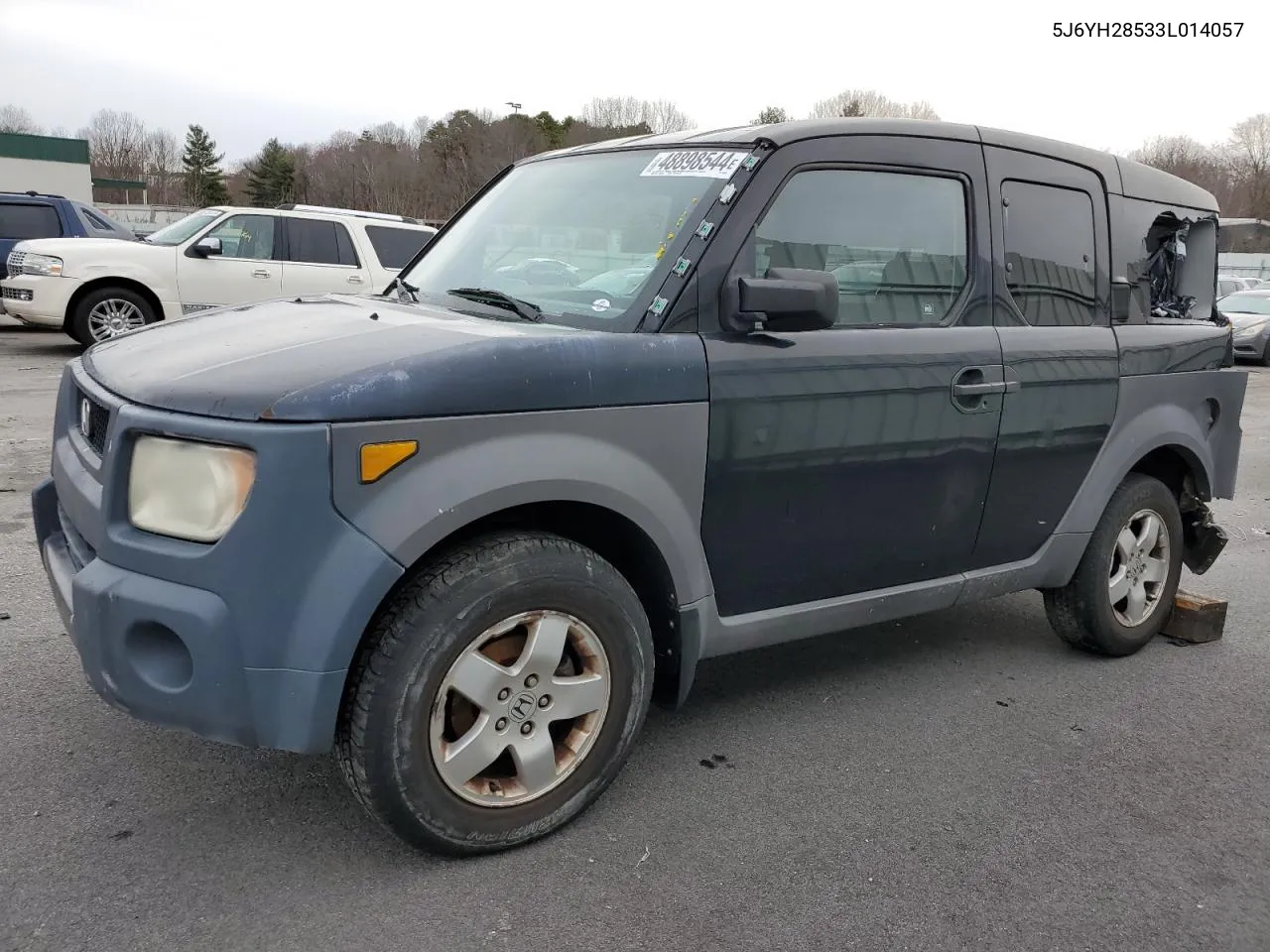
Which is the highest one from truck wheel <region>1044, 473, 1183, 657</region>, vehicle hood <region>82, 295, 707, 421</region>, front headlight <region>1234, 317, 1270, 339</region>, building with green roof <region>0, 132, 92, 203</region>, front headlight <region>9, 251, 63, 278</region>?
building with green roof <region>0, 132, 92, 203</region>

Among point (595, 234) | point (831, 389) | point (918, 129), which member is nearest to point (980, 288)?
point (918, 129)

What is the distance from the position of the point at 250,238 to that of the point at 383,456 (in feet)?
35.6

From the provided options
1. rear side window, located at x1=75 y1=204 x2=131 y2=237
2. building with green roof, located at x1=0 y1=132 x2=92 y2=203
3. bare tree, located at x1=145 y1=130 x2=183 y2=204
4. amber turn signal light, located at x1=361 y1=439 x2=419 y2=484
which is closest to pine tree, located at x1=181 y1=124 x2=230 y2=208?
bare tree, located at x1=145 y1=130 x2=183 y2=204

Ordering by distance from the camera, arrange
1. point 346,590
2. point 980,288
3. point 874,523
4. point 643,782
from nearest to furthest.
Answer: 1. point 346,590
2. point 643,782
3. point 874,523
4. point 980,288

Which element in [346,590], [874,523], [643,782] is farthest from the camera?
[874,523]

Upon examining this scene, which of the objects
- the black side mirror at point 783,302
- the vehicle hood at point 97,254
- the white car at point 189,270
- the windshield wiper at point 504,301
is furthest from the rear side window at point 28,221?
the black side mirror at point 783,302

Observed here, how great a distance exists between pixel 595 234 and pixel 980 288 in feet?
4.41

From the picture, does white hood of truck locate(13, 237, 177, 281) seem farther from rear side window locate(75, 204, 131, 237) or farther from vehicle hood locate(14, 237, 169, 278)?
rear side window locate(75, 204, 131, 237)

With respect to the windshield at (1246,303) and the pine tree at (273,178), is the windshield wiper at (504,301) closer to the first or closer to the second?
the windshield at (1246,303)

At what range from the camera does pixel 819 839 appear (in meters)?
2.93

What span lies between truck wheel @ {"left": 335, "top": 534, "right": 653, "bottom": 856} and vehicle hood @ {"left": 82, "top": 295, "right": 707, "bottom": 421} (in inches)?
15.6

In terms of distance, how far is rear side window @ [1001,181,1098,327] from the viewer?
3.83 m

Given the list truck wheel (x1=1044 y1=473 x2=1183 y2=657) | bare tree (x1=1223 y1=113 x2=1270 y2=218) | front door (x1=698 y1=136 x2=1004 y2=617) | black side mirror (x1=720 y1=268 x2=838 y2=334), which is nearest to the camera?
black side mirror (x1=720 y1=268 x2=838 y2=334)

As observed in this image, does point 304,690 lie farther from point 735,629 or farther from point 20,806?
point 735,629
